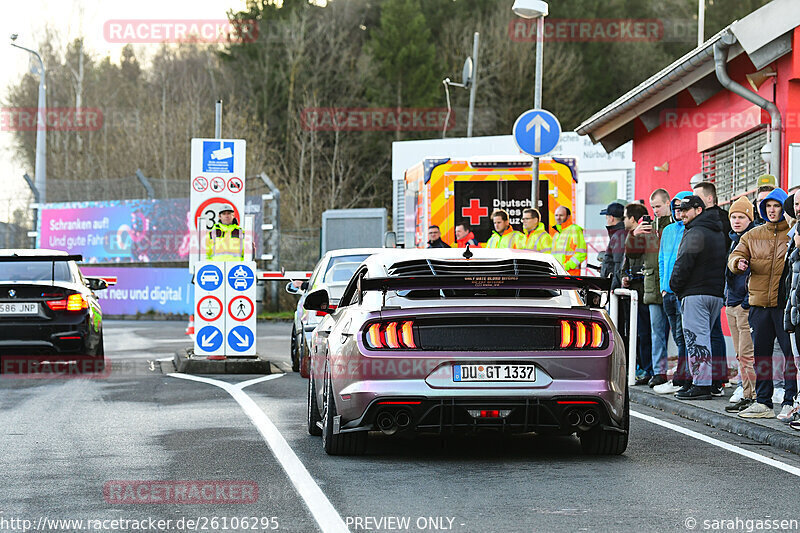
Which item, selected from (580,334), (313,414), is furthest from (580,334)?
(313,414)

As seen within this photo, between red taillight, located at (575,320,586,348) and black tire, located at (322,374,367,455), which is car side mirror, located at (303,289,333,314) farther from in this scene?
red taillight, located at (575,320,586,348)

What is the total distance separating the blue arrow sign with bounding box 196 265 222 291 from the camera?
1634cm

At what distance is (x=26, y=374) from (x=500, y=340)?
8.99m

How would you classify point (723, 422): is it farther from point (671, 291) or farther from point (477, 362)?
point (477, 362)

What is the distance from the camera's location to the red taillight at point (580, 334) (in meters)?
8.28

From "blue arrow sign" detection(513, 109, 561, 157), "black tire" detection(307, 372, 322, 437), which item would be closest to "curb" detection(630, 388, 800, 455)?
"black tire" detection(307, 372, 322, 437)

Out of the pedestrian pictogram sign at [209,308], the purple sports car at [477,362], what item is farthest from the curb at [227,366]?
the purple sports car at [477,362]

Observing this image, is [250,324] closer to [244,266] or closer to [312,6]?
[244,266]

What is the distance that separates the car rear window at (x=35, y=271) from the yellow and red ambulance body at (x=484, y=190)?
279 inches

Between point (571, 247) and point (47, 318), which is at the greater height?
point (571, 247)

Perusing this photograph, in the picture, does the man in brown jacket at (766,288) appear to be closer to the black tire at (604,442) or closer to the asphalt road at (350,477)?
the asphalt road at (350,477)

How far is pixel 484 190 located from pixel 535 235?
511cm

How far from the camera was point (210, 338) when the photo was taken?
16406 mm

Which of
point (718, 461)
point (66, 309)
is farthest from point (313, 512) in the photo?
point (66, 309)
